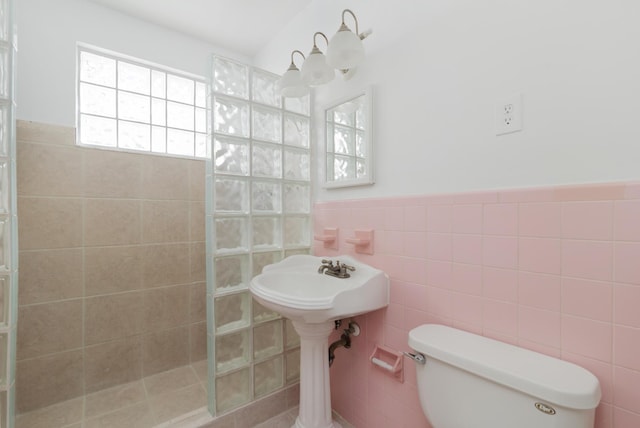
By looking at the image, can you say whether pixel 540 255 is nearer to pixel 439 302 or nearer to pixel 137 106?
pixel 439 302

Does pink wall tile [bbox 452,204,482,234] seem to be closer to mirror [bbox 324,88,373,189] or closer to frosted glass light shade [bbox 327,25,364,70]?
mirror [bbox 324,88,373,189]

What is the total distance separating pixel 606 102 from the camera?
0.73m

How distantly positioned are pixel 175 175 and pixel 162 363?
128cm

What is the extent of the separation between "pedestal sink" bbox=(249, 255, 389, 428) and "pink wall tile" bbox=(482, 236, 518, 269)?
1.36 ft

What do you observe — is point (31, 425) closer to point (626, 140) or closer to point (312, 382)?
point (312, 382)

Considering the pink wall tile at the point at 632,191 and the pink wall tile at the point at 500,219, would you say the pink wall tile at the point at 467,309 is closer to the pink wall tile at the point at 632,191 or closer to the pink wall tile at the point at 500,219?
the pink wall tile at the point at 500,219

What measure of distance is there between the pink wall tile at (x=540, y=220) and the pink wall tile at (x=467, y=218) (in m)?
0.12

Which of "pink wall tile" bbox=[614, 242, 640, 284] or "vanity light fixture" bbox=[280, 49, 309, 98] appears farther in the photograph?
"vanity light fixture" bbox=[280, 49, 309, 98]

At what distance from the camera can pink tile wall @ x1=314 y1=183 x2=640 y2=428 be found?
703 millimetres

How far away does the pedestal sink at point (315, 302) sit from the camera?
102 centimetres

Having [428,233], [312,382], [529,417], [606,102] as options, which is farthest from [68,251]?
[606,102]

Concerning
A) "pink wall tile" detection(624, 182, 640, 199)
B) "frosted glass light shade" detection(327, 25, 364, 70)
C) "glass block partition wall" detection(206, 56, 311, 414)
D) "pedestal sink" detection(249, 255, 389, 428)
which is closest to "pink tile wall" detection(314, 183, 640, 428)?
"pink wall tile" detection(624, 182, 640, 199)

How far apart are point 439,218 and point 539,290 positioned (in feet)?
1.22

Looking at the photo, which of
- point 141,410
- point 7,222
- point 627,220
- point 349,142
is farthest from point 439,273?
point 141,410
